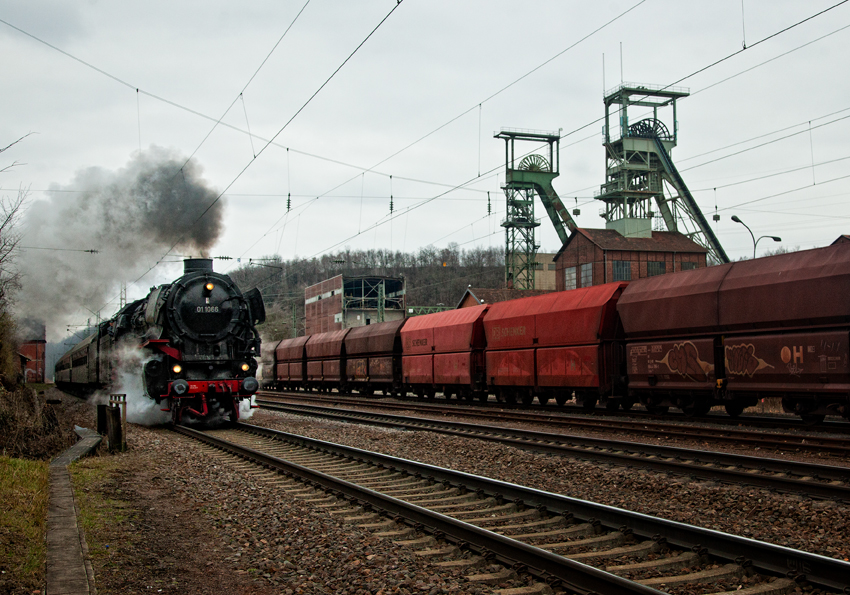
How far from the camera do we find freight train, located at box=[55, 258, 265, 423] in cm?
1664

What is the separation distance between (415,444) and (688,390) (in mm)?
6716

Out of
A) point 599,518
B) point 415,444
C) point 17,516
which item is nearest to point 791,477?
point 599,518

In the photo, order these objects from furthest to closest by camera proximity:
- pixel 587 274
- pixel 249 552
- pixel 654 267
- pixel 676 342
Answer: pixel 654 267, pixel 587 274, pixel 676 342, pixel 249 552

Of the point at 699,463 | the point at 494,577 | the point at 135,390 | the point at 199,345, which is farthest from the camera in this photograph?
the point at 135,390

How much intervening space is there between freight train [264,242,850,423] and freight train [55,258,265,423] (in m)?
8.20

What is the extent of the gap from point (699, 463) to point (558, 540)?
451cm

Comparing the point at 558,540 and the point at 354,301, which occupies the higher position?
the point at 354,301

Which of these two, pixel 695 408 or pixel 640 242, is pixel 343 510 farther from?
pixel 640 242

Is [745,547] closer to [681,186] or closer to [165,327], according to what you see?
[165,327]

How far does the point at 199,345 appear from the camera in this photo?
17.2m

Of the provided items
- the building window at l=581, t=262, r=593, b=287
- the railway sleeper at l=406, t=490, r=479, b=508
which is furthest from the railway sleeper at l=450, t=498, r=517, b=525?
the building window at l=581, t=262, r=593, b=287

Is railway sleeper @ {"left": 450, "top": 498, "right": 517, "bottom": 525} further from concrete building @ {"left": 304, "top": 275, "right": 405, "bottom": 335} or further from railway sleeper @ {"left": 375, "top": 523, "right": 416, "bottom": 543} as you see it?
concrete building @ {"left": 304, "top": 275, "right": 405, "bottom": 335}

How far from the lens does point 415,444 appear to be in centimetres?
1323

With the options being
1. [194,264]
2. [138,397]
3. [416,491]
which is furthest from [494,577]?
[138,397]
